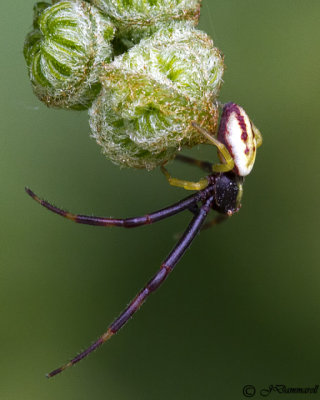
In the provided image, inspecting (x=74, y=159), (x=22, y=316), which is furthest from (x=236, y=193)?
(x=22, y=316)

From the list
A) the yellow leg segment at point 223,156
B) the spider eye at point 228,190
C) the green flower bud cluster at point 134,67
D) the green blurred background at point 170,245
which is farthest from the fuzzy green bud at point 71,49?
the green blurred background at point 170,245

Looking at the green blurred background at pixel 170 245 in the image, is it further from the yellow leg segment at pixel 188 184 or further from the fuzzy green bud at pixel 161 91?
the fuzzy green bud at pixel 161 91

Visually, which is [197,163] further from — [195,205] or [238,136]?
[238,136]

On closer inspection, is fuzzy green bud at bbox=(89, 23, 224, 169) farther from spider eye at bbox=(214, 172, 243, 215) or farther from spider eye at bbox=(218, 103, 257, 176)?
spider eye at bbox=(214, 172, 243, 215)

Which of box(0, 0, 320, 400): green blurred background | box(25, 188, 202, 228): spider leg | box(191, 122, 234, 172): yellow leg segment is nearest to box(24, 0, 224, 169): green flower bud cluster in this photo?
box(191, 122, 234, 172): yellow leg segment

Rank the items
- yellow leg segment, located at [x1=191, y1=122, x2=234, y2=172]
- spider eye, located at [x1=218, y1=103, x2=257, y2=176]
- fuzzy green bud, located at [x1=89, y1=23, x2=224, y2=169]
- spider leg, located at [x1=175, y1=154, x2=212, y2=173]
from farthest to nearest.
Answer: spider leg, located at [x1=175, y1=154, x2=212, y2=173], spider eye, located at [x1=218, y1=103, x2=257, y2=176], yellow leg segment, located at [x1=191, y1=122, x2=234, y2=172], fuzzy green bud, located at [x1=89, y1=23, x2=224, y2=169]

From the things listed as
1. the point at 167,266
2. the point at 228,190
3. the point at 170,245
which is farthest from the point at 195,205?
the point at 170,245
